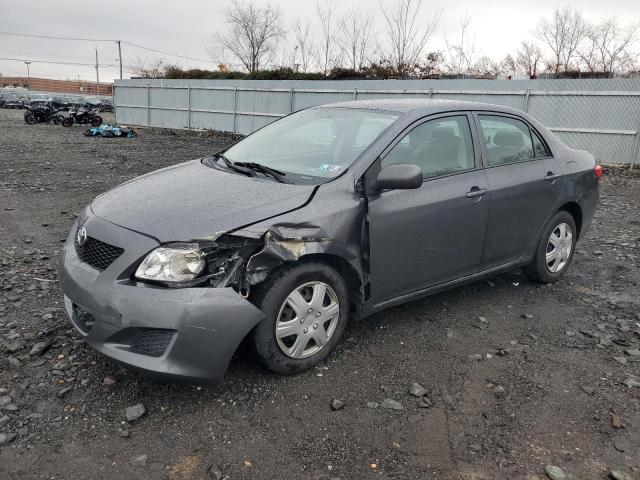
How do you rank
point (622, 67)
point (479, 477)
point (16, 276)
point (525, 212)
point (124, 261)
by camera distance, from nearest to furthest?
point (479, 477) → point (124, 261) → point (525, 212) → point (16, 276) → point (622, 67)

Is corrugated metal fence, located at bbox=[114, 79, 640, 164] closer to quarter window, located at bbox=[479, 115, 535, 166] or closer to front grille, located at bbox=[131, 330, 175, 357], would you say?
quarter window, located at bbox=[479, 115, 535, 166]

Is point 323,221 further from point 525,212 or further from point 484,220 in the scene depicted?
point 525,212

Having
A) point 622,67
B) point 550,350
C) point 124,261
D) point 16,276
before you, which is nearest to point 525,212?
point 550,350

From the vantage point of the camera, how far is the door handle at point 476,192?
12.9 feet

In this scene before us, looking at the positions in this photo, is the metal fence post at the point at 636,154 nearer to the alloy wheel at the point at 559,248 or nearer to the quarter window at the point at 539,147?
the alloy wheel at the point at 559,248

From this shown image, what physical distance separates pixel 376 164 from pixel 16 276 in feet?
11.1

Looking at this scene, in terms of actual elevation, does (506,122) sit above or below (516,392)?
above

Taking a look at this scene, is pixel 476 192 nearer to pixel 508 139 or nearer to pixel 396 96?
pixel 508 139

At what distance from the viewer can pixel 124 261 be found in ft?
9.33

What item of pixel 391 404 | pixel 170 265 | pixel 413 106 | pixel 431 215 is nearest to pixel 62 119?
pixel 413 106

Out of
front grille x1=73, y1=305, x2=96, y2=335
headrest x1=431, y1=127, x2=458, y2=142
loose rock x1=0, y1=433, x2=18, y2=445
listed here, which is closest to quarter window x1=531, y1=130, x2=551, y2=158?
headrest x1=431, y1=127, x2=458, y2=142

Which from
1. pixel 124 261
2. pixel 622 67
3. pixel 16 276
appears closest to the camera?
pixel 124 261

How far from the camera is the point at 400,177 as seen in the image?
132 inches

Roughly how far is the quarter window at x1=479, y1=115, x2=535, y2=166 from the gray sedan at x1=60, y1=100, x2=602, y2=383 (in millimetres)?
13
